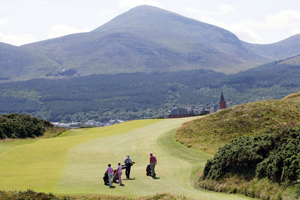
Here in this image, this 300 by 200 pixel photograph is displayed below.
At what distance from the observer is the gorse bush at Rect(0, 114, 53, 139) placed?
5601cm

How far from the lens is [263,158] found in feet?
76.9

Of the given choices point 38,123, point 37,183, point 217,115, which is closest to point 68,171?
point 37,183

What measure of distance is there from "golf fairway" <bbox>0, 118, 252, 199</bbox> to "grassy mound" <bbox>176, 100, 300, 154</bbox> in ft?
7.72

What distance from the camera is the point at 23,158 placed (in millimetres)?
38688

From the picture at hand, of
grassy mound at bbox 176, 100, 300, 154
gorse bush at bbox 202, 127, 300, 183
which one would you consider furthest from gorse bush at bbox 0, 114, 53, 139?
gorse bush at bbox 202, 127, 300, 183

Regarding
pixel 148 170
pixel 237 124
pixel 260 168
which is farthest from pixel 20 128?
pixel 260 168

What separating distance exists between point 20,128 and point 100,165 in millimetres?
28030

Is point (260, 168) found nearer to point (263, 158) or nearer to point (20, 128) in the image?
point (263, 158)

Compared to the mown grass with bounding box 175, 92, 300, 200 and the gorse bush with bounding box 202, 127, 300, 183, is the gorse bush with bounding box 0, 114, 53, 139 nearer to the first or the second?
the mown grass with bounding box 175, 92, 300, 200

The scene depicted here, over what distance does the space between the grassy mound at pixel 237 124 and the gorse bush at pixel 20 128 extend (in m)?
26.5

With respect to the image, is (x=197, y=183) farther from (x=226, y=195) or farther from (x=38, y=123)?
(x=38, y=123)

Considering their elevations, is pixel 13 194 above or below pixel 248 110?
below

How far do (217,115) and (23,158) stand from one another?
27290 mm

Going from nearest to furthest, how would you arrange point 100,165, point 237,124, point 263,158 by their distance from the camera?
point 263,158 → point 100,165 → point 237,124
